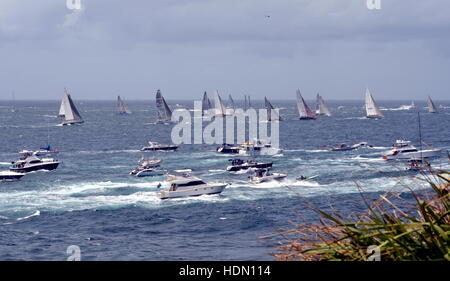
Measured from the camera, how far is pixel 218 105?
18312 centimetres

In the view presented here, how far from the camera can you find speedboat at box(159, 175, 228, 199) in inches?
2256

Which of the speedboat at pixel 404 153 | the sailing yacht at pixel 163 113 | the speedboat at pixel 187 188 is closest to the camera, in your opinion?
the speedboat at pixel 187 188

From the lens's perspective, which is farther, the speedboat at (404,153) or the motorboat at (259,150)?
the motorboat at (259,150)

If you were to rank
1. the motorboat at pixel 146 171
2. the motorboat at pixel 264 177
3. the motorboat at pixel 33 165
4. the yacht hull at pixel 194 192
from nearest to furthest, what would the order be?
the yacht hull at pixel 194 192 → the motorboat at pixel 264 177 → the motorboat at pixel 146 171 → the motorboat at pixel 33 165

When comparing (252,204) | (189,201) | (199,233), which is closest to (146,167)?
(189,201)

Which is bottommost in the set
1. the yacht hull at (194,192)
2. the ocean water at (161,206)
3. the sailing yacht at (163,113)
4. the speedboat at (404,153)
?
the ocean water at (161,206)

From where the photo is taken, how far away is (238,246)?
3853 centimetres

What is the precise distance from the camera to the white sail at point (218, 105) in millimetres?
177750

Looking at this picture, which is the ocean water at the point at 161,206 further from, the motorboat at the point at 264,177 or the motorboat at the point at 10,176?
the motorboat at the point at 10,176

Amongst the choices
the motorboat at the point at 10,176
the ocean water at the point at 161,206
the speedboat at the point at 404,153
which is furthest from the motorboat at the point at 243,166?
the motorboat at the point at 10,176

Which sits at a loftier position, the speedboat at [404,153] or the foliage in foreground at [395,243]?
the foliage in foreground at [395,243]

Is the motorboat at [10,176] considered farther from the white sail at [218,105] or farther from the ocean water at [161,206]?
the white sail at [218,105]

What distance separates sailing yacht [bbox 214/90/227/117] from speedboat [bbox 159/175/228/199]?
387 ft
